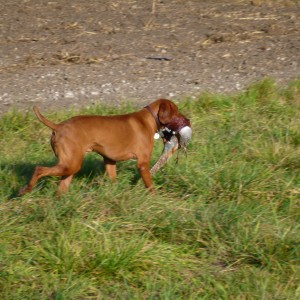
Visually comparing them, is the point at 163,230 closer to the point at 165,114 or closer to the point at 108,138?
the point at 108,138

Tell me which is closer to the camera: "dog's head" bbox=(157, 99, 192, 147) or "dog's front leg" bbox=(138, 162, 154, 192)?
"dog's front leg" bbox=(138, 162, 154, 192)

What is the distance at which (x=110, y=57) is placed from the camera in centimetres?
1109

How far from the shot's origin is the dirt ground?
9812 millimetres

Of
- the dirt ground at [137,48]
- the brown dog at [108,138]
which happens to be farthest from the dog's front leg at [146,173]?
the dirt ground at [137,48]

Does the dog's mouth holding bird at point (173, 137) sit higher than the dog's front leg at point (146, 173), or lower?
higher

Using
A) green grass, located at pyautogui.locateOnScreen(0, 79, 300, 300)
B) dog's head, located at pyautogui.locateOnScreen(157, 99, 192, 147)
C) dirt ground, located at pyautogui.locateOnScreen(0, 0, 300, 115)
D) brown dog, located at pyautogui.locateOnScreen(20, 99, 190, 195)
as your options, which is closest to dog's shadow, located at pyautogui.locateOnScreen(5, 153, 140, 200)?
green grass, located at pyautogui.locateOnScreen(0, 79, 300, 300)

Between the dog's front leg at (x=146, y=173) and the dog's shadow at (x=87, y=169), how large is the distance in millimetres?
235

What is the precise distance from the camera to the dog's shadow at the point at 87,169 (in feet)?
22.8

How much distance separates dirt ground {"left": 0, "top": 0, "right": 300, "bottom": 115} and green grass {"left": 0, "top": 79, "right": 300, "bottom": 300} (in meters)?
2.41

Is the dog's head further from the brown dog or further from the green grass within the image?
the green grass

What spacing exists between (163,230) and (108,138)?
1.13 m

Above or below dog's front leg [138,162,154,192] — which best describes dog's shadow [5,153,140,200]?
below

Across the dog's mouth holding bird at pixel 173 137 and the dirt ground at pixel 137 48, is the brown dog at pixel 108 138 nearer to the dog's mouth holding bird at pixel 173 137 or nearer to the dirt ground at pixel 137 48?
the dog's mouth holding bird at pixel 173 137

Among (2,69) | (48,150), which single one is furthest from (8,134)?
(2,69)
